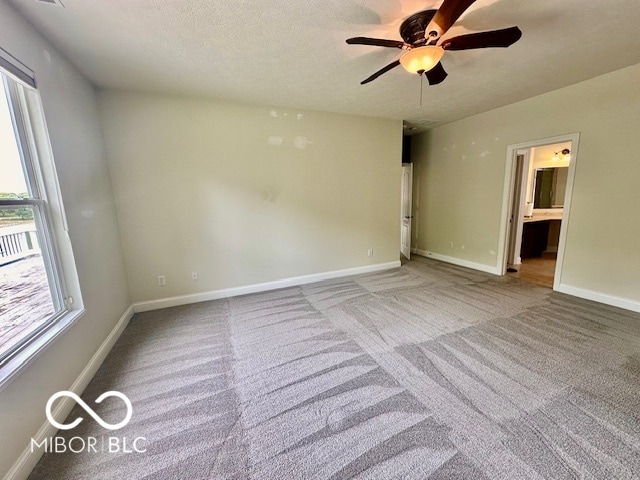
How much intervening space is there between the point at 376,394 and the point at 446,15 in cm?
240

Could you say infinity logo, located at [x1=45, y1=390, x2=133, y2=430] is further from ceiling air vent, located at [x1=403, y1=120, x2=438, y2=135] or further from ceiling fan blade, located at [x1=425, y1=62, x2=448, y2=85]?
ceiling air vent, located at [x1=403, y1=120, x2=438, y2=135]

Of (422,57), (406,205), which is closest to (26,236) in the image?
(422,57)

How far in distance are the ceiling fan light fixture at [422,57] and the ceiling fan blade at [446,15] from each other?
0.28 feet

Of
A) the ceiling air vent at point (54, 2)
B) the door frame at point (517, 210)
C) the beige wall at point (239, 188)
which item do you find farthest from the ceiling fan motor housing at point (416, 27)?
the door frame at point (517, 210)

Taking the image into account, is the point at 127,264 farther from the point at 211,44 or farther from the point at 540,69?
the point at 540,69

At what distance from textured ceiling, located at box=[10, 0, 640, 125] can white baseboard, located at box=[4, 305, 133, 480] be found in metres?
2.49

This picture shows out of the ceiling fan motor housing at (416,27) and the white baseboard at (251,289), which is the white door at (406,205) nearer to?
the white baseboard at (251,289)

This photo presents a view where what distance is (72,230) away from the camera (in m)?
2.00

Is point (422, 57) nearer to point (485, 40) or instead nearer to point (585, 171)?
point (485, 40)

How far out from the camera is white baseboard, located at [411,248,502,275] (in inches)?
167

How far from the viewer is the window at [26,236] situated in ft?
4.79

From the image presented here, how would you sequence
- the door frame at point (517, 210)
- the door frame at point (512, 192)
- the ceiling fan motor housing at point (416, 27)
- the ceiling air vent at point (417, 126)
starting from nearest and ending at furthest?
the ceiling fan motor housing at point (416, 27) < the door frame at point (512, 192) < the door frame at point (517, 210) < the ceiling air vent at point (417, 126)

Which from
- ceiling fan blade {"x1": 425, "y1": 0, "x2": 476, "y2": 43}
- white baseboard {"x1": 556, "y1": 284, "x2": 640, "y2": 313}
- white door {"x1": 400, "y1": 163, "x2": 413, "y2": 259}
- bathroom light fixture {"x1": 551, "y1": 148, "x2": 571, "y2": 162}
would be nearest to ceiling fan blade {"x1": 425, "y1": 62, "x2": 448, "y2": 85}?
ceiling fan blade {"x1": 425, "y1": 0, "x2": 476, "y2": 43}

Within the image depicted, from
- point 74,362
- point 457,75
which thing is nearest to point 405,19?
point 457,75
